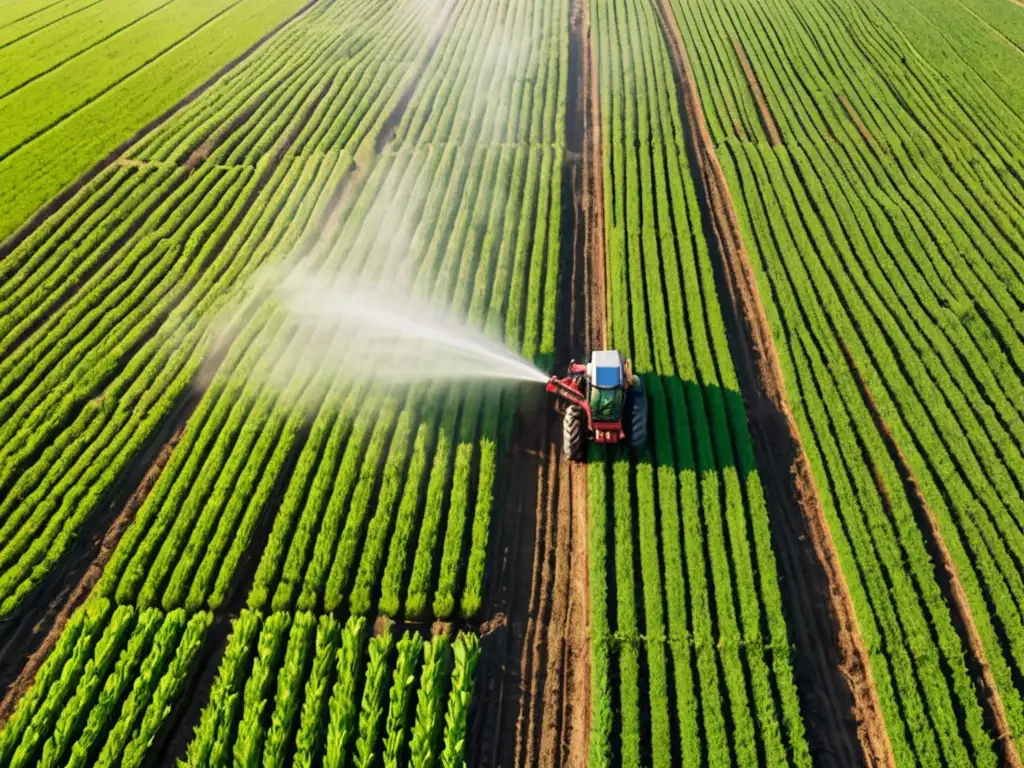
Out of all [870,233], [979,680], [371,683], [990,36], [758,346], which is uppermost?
[990,36]

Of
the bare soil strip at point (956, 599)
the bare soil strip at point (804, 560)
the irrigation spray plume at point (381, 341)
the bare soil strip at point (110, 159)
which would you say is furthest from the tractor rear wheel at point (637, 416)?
the bare soil strip at point (110, 159)

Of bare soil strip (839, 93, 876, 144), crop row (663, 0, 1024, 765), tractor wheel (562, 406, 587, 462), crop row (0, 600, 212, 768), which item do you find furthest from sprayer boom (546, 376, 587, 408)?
bare soil strip (839, 93, 876, 144)

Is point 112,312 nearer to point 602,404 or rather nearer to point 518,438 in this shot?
point 518,438

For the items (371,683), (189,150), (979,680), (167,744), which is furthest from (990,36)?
(167,744)

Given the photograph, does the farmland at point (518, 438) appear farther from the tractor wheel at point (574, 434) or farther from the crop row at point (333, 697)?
the tractor wheel at point (574, 434)

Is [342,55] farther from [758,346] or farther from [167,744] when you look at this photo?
[167,744]

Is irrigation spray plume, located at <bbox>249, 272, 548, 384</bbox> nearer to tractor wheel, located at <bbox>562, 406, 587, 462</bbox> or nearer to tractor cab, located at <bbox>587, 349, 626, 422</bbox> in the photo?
tractor wheel, located at <bbox>562, 406, 587, 462</bbox>

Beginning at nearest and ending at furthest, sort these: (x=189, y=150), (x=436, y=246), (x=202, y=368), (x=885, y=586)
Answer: (x=885, y=586) < (x=202, y=368) < (x=436, y=246) < (x=189, y=150)
